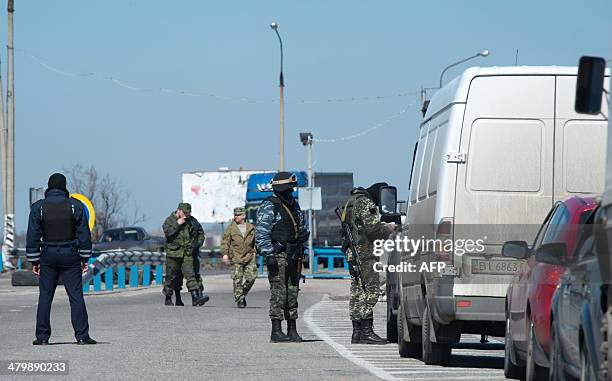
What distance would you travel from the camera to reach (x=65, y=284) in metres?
16.5

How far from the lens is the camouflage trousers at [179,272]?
27500mm

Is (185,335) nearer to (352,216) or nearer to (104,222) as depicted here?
(352,216)

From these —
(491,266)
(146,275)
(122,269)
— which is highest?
(491,266)

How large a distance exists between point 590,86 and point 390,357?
23.2 ft

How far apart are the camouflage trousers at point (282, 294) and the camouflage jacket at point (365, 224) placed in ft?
2.92

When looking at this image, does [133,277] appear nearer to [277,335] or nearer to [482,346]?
[482,346]

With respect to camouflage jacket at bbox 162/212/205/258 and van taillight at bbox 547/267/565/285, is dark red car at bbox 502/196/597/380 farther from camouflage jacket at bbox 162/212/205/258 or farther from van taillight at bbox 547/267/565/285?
camouflage jacket at bbox 162/212/205/258

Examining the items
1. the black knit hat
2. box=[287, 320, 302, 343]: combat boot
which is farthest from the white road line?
the black knit hat

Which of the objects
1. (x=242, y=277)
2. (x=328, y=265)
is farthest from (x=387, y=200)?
(x=328, y=265)

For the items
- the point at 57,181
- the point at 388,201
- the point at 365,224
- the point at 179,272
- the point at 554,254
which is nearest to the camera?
the point at 554,254

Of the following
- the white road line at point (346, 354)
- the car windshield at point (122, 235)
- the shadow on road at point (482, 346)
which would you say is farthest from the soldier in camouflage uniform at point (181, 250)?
the car windshield at point (122, 235)

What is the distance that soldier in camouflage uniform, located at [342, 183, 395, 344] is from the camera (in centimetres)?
1714

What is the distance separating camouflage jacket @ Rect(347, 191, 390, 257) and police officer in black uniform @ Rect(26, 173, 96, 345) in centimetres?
299

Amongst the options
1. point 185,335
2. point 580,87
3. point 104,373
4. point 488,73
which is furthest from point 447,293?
point 185,335
